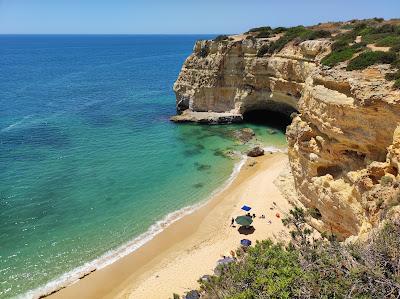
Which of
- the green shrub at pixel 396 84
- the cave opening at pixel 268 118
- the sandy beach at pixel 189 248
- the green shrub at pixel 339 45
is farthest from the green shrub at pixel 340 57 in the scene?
the cave opening at pixel 268 118

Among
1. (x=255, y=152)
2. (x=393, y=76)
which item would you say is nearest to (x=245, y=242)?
(x=393, y=76)

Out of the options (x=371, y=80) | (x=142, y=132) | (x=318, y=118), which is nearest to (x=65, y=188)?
(x=142, y=132)

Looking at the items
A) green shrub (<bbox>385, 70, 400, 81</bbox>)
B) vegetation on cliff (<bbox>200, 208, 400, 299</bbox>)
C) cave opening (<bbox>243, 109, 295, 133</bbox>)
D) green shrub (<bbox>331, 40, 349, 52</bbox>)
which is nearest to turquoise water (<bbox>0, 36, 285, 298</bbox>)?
cave opening (<bbox>243, 109, 295, 133</bbox>)

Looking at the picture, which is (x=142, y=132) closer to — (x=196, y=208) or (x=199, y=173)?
(x=199, y=173)

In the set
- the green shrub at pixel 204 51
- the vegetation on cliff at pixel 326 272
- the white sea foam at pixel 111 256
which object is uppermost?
the green shrub at pixel 204 51

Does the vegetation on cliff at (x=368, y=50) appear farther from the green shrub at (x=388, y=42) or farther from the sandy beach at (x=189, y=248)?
the sandy beach at (x=189, y=248)

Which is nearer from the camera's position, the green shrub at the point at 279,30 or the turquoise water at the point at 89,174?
the turquoise water at the point at 89,174

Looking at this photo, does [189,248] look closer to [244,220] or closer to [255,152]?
[244,220]
